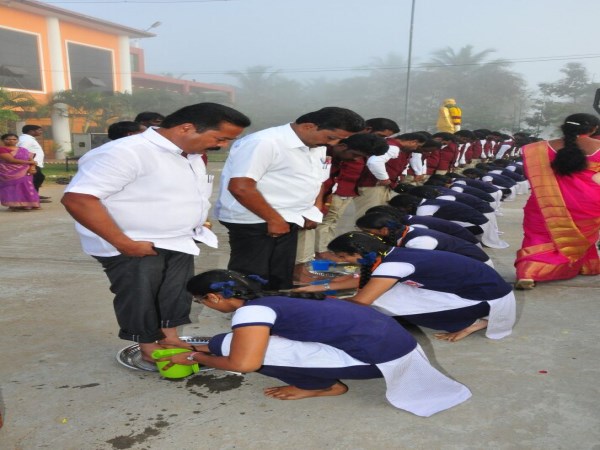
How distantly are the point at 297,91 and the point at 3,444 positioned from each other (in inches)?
2564

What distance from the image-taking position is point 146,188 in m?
2.37

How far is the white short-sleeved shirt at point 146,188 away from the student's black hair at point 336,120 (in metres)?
0.74

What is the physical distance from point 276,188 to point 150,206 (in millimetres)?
934

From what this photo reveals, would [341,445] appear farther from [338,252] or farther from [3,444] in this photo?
[3,444]

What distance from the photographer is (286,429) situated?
220 centimetres

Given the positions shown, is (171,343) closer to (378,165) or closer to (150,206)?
(150,206)

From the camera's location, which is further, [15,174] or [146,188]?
[15,174]

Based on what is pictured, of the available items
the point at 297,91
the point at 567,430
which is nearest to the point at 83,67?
the point at 567,430

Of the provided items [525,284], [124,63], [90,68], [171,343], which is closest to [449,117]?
[525,284]

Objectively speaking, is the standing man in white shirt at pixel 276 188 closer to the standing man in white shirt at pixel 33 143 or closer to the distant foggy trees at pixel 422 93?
the standing man in white shirt at pixel 33 143

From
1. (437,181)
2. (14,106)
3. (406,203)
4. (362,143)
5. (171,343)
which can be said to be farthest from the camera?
(14,106)

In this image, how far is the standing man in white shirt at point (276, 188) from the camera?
2.93m

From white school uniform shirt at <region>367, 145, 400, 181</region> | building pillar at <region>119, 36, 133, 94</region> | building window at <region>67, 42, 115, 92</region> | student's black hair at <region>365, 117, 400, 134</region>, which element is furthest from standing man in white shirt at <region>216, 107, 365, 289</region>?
building pillar at <region>119, 36, 133, 94</region>

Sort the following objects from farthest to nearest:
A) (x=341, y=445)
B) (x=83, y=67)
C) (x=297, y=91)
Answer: (x=297, y=91) < (x=83, y=67) < (x=341, y=445)
